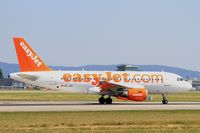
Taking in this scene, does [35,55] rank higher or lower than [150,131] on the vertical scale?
higher

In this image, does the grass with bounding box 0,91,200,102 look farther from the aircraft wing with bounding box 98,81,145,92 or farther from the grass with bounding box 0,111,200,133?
the grass with bounding box 0,111,200,133

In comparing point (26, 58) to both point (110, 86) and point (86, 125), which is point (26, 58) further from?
point (86, 125)

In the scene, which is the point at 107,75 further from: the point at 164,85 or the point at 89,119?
the point at 89,119

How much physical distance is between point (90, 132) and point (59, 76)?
25182 millimetres

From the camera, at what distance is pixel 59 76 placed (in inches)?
1832

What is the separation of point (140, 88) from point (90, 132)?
2462 centimetres

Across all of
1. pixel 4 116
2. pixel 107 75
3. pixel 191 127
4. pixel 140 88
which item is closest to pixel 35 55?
pixel 107 75

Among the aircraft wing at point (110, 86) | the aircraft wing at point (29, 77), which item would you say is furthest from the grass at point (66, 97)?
the aircraft wing at point (110, 86)

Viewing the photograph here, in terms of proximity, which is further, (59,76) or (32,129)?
(59,76)

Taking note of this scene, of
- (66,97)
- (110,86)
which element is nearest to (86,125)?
(110,86)

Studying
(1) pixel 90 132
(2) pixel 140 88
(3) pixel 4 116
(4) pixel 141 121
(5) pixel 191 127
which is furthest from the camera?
(2) pixel 140 88

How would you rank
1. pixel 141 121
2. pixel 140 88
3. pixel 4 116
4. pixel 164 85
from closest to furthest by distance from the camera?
pixel 141 121 < pixel 4 116 < pixel 140 88 < pixel 164 85

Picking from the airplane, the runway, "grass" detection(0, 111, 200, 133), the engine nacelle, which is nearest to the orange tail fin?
the airplane

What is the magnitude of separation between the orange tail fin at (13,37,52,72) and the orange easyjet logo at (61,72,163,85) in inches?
108
